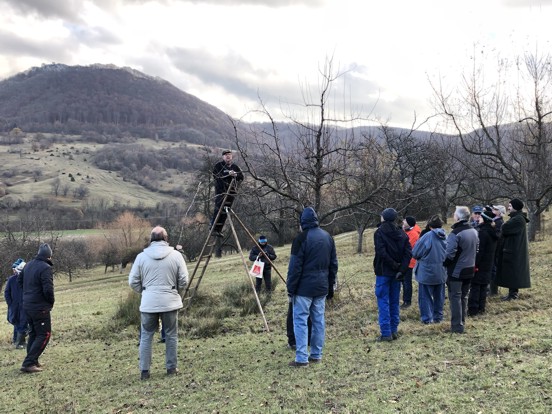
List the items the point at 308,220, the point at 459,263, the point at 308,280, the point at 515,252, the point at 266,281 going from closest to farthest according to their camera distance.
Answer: the point at 308,280 < the point at 308,220 < the point at 459,263 < the point at 515,252 < the point at 266,281

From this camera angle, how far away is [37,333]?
8000 millimetres

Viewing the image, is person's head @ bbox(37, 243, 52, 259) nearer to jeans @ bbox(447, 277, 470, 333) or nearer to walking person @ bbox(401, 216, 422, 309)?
jeans @ bbox(447, 277, 470, 333)

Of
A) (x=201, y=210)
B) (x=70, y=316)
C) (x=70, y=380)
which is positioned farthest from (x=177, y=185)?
(x=70, y=380)

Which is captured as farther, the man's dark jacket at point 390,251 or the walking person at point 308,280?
the man's dark jacket at point 390,251

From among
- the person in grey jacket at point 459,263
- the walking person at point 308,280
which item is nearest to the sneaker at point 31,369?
the walking person at point 308,280

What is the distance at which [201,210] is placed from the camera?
130 ft

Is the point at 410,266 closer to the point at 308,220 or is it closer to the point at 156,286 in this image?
the point at 308,220

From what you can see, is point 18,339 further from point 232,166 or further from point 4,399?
point 232,166

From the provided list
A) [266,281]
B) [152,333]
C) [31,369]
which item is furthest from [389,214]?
[266,281]

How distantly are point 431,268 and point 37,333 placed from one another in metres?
7.32

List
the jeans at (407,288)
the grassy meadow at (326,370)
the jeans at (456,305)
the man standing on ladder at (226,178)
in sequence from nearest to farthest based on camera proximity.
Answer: the grassy meadow at (326,370) < the jeans at (456,305) < the man standing on ladder at (226,178) < the jeans at (407,288)

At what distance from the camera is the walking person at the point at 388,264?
7273 mm

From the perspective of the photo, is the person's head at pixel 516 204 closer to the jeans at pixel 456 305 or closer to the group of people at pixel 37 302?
the jeans at pixel 456 305

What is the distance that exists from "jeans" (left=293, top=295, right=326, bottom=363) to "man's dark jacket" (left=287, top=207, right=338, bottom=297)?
6.0 inches
